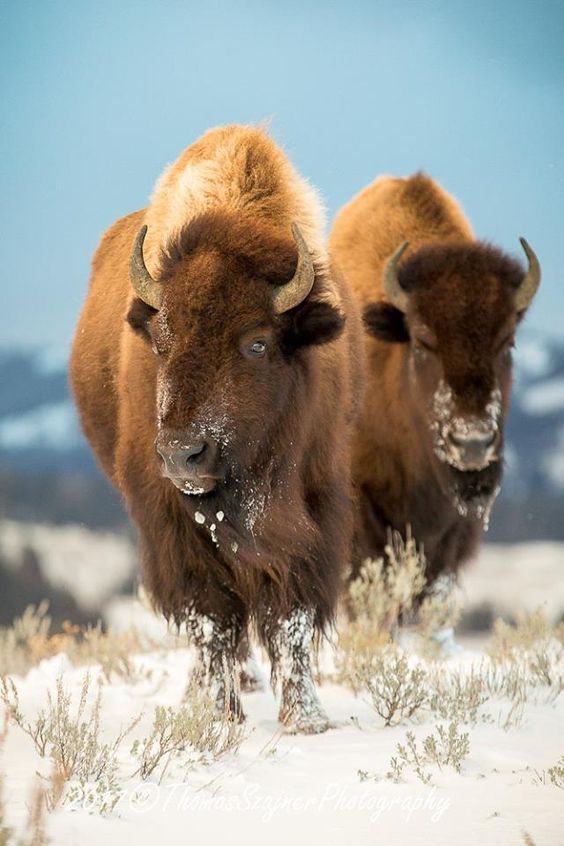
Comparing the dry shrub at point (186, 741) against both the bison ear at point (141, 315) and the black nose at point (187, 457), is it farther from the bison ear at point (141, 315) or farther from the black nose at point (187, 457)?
the bison ear at point (141, 315)

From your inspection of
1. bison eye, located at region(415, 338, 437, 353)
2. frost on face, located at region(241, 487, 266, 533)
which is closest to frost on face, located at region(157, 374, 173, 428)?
frost on face, located at region(241, 487, 266, 533)

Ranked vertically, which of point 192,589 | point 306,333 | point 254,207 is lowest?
point 192,589

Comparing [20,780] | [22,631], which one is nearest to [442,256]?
[22,631]

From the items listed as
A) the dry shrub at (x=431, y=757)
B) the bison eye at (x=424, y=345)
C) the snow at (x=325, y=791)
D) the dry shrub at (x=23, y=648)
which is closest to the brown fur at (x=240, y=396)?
the snow at (x=325, y=791)

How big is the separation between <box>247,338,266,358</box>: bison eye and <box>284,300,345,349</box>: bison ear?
7.2 inches

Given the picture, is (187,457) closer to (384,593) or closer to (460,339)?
(460,339)

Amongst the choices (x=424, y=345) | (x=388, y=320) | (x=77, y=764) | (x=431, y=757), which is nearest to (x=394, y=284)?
(x=388, y=320)

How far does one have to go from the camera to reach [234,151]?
5.93m

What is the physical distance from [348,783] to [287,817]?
0.44 m

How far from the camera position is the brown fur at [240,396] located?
484cm

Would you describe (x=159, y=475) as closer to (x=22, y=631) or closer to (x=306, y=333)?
(x=306, y=333)

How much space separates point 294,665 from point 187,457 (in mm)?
1301

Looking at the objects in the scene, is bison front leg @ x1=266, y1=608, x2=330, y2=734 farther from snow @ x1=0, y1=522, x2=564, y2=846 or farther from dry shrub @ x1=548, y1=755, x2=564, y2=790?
dry shrub @ x1=548, y1=755, x2=564, y2=790

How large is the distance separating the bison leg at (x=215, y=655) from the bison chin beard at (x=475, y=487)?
2.37 metres
